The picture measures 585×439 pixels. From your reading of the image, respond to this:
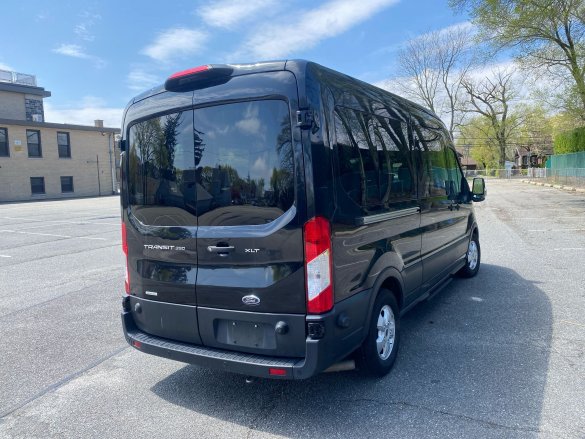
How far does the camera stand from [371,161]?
3.42 m

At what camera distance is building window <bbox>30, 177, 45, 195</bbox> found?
31.5 meters

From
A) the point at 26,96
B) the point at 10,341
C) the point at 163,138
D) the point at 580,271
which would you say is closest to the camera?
the point at 163,138

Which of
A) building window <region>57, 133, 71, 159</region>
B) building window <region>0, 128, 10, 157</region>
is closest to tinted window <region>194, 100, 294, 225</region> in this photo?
building window <region>0, 128, 10, 157</region>

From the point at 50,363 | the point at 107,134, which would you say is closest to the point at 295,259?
the point at 50,363

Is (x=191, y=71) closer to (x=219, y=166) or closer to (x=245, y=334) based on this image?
(x=219, y=166)

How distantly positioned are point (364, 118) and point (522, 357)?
248 centimetres

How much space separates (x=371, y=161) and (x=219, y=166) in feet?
3.83

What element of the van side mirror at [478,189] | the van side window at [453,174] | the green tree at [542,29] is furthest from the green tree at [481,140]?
the van side window at [453,174]

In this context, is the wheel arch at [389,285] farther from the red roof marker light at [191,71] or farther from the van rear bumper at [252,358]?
the red roof marker light at [191,71]

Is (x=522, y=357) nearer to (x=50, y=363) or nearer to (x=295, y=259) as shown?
(x=295, y=259)

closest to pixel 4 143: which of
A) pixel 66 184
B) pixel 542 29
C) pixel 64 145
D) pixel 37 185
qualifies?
pixel 37 185

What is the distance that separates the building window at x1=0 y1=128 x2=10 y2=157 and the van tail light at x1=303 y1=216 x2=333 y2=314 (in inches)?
1312

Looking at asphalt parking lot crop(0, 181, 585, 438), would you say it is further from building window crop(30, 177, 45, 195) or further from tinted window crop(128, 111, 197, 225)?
A: building window crop(30, 177, 45, 195)

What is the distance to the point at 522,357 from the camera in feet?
12.7
